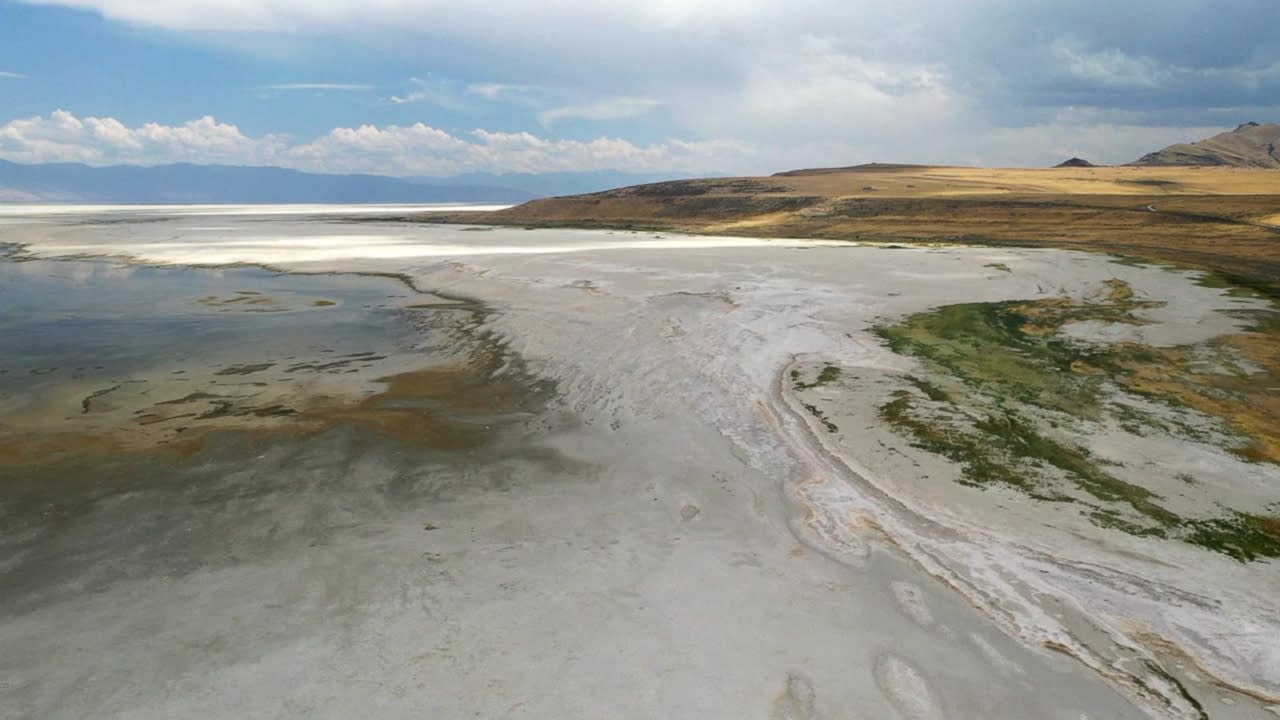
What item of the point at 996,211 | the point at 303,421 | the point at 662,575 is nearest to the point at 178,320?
the point at 303,421

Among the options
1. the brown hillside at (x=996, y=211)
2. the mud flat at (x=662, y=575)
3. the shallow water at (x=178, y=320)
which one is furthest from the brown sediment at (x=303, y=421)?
the brown hillside at (x=996, y=211)

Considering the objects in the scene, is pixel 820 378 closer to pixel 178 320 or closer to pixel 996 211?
pixel 178 320

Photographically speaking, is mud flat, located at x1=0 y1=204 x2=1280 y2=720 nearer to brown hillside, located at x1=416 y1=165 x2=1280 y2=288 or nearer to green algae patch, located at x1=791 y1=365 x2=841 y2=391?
green algae patch, located at x1=791 y1=365 x2=841 y2=391

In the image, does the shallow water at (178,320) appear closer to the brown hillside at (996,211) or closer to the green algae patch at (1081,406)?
the green algae patch at (1081,406)

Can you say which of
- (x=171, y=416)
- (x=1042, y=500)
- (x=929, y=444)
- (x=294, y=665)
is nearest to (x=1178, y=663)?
(x=1042, y=500)

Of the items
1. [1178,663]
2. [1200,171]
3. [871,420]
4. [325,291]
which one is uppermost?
[1200,171]

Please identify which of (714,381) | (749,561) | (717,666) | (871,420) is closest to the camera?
(717,666)

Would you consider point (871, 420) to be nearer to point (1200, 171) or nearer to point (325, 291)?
point (325, 291)
